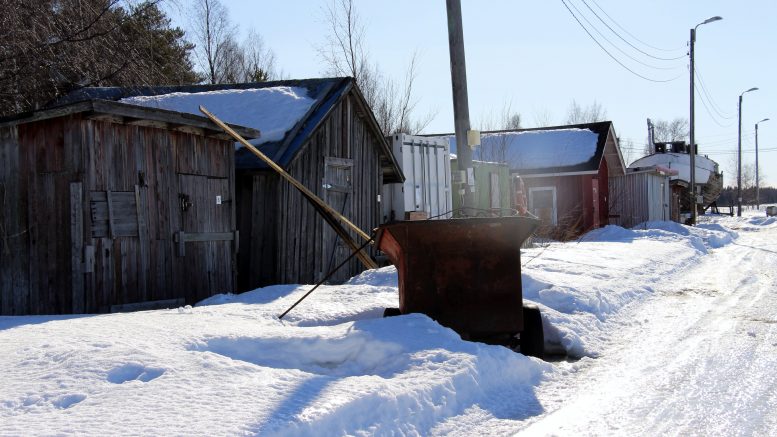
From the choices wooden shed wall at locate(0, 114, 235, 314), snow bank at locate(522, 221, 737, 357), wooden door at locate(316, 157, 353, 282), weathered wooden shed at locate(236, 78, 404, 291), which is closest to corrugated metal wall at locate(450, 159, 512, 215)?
snow bank at locate(522, 221, 737, 357)

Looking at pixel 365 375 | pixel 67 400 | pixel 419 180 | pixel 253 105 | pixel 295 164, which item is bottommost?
pixel 365 375

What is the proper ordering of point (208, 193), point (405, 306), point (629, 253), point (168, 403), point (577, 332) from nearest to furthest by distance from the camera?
1. point (168, 403)
2. point (405, 306)
3. point (577, 332)
4. point (208, 193)
5. point (629, 253)

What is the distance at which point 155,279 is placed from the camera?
1096 centimetres

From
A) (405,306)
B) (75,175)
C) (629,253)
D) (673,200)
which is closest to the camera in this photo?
(405,306)

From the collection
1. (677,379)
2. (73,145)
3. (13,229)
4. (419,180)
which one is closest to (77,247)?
(13,229)

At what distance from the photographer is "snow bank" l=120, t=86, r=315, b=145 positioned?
14.2m

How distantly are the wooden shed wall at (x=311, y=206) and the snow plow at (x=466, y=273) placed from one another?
6.32m

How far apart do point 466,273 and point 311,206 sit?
7.11m

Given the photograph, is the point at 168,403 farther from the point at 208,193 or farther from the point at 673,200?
the point at 673,200

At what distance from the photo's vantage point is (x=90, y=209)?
1002cm

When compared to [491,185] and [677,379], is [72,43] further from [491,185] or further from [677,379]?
[491,185]

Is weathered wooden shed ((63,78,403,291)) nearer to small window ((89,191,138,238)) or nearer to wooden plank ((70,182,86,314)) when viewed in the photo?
small window ((89,191,138,238))

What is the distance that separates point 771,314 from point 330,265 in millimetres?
7988

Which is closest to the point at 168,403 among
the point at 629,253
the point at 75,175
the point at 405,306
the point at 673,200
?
the point at 405,306
